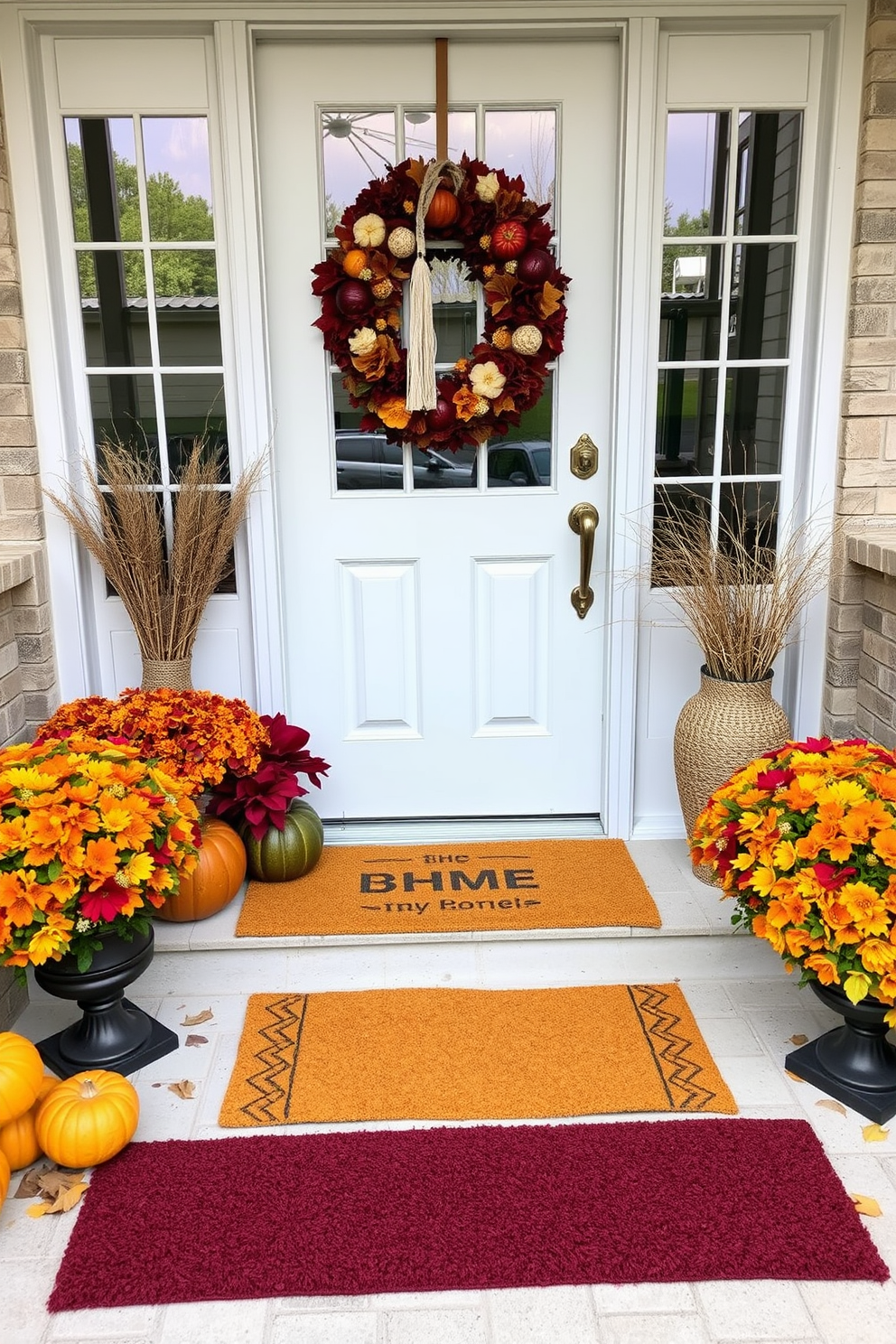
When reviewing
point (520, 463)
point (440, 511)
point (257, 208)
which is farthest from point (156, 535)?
point (520, 463)

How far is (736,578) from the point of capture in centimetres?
301

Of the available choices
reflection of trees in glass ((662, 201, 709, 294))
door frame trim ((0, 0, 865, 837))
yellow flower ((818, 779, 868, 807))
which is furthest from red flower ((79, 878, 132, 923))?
reflection of trees in glass ((662, 201, 709, 294))

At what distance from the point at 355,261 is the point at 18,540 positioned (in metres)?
1.18

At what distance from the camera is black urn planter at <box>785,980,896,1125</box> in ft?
7.07

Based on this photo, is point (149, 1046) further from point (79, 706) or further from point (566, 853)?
point (566, 853)

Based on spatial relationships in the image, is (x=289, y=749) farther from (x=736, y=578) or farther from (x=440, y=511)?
(x=736, y=578)

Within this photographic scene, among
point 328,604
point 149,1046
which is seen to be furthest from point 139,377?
point 149,1046

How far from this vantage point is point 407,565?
10.4ft

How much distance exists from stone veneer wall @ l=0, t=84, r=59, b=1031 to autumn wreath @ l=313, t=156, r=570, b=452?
0.79 meters

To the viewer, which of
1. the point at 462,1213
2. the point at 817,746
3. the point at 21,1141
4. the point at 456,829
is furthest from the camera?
the point at 456,829

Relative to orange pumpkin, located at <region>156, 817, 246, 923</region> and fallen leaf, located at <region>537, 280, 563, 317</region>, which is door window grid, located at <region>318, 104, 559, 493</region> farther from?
orange pumpkin, located at <region>156, 817, 246, 923</region>

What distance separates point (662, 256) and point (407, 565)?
1.10 metres

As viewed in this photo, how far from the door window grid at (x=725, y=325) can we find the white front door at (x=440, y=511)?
7.0 inches

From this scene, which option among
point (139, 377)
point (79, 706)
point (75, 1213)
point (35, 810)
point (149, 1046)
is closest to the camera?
point (75, 1213)
